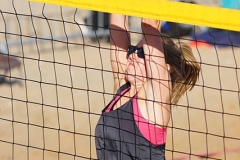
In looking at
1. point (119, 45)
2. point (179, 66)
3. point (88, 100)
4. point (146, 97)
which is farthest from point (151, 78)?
point (88, 100)

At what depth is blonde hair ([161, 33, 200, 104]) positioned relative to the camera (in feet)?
11.2

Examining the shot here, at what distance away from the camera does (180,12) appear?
10.4 feet

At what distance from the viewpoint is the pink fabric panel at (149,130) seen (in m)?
3.31

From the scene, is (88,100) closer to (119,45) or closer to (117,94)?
(119,45)

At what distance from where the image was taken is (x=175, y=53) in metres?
3.43

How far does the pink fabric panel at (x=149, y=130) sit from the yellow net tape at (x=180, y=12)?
1.74 ft

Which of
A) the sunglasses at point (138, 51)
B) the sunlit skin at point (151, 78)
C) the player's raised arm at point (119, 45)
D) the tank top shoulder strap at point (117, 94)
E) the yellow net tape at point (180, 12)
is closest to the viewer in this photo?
the yellow net tape at point (180, 12)

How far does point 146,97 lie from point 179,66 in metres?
0.27

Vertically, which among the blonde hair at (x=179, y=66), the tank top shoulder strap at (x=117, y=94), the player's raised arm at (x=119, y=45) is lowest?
the tank top shoulder strap at (x=117, y=94)

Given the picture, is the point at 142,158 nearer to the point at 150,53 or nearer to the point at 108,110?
the point at 108,110

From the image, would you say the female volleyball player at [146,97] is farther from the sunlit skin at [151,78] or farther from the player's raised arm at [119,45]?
the player's raised arm at [119,45]

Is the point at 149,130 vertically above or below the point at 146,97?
below

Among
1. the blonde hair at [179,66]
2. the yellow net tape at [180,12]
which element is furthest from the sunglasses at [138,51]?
the yellow net tape at [180,12]

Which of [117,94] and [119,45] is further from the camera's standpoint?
[119,45]
